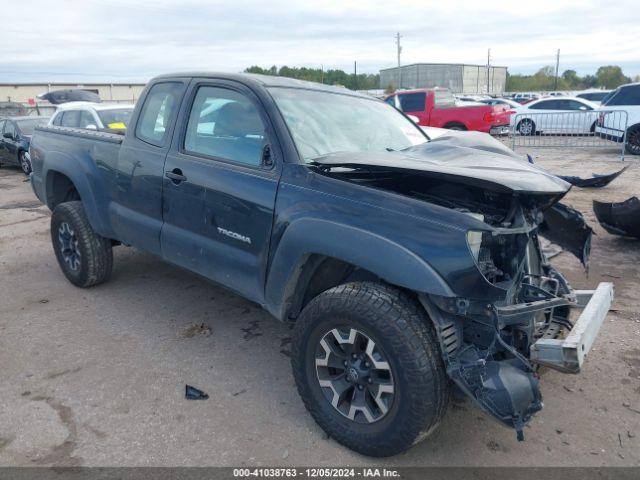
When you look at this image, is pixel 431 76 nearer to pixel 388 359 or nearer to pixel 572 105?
pixel 572 105

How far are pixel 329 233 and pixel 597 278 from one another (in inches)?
144

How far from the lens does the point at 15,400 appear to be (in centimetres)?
339

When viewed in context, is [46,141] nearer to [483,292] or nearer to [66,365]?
[66,365]

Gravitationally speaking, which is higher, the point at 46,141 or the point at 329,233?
the point at 46,141

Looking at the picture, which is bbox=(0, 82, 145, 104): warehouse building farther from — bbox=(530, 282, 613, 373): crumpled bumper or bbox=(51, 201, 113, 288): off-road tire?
bbox=(530, 282, 613, 373): crumpled bumper

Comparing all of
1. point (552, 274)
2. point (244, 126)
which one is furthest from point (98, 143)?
point (552, 274)

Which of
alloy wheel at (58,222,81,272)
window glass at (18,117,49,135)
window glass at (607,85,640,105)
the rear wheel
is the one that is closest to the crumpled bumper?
alloy wheel at (58,222,81,272)

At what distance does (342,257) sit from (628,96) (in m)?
14.3

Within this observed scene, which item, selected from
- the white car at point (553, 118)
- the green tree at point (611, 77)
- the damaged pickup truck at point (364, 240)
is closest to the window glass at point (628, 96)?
the white car at point (553, 118)

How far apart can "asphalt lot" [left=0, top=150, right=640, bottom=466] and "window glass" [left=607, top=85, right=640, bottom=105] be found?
1062 cm

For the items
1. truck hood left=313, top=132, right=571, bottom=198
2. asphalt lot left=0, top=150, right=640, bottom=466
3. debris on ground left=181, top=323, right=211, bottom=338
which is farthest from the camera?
debris on ground left=181, top=323, right=211, bottom=338

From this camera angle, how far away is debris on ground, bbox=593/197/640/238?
6.01 meters

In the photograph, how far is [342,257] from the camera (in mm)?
2775

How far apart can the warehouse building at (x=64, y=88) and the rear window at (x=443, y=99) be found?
28.1 metres
